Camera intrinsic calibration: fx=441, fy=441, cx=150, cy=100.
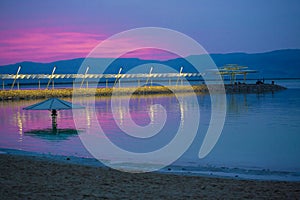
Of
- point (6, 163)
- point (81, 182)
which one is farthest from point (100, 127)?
point (81, 182)

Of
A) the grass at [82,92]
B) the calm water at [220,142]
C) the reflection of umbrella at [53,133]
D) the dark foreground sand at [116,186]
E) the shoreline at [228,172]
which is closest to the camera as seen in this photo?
the dark foreground sand at [116,186]

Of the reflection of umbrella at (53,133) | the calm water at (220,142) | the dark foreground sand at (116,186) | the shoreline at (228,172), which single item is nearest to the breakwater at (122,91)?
the calm water at (220,142)

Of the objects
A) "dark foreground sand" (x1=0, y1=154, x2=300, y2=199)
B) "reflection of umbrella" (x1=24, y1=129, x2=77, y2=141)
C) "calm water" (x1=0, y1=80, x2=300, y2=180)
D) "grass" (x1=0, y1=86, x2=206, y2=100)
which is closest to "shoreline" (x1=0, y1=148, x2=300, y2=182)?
"calm water" (x1=0, y1=80, x2=300, y2=180)

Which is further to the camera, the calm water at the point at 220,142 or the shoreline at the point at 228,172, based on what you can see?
the calm water at the point at 220,142

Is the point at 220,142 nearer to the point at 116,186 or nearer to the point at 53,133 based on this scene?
the point at 53,133

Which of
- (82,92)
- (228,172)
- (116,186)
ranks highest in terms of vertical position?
(82,92)

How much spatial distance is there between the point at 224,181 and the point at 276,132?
9.42 m

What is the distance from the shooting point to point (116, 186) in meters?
6.74

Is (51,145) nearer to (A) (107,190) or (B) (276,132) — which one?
(A) (107,190)

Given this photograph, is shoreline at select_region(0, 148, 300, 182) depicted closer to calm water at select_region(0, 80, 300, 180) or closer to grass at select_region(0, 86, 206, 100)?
calm water at select_region(0, 80, 300, 180)

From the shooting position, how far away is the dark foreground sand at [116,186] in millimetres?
6094

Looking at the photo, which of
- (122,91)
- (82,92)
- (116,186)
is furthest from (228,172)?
(122,91)

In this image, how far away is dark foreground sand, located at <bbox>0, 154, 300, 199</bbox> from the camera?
609 centimetres

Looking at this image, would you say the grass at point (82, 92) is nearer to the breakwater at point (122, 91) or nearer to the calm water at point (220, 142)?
the breakwater at point (122, 91)
